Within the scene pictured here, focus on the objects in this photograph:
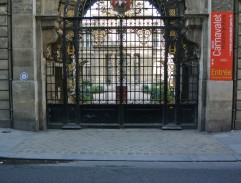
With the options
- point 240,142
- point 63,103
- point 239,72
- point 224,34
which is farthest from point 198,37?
point 63,103

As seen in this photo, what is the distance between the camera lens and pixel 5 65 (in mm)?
10742

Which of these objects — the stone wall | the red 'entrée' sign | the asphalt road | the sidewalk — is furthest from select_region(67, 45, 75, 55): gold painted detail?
the asphalt road

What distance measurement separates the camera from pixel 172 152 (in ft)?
26.2

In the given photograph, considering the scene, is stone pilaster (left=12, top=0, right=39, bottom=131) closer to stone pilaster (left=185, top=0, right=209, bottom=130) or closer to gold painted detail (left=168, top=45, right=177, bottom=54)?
gold painted detail (left=168, top=45, right=177, bottom=54)

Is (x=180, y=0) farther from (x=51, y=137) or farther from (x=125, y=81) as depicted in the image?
(x=51, y=137)

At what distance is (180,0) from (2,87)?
6.89 metres

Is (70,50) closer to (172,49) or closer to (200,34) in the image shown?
(172,49)

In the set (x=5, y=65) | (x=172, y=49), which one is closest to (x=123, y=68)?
(x=172, y=49)

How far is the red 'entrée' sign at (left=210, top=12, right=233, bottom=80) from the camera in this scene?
10062mm

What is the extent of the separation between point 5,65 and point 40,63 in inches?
47.6

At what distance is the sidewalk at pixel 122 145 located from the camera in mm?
7578

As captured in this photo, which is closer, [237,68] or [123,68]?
[237,68]

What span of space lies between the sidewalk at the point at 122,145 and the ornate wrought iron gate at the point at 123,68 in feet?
2.29

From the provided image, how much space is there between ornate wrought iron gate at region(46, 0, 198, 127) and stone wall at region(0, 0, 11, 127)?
138 cm
